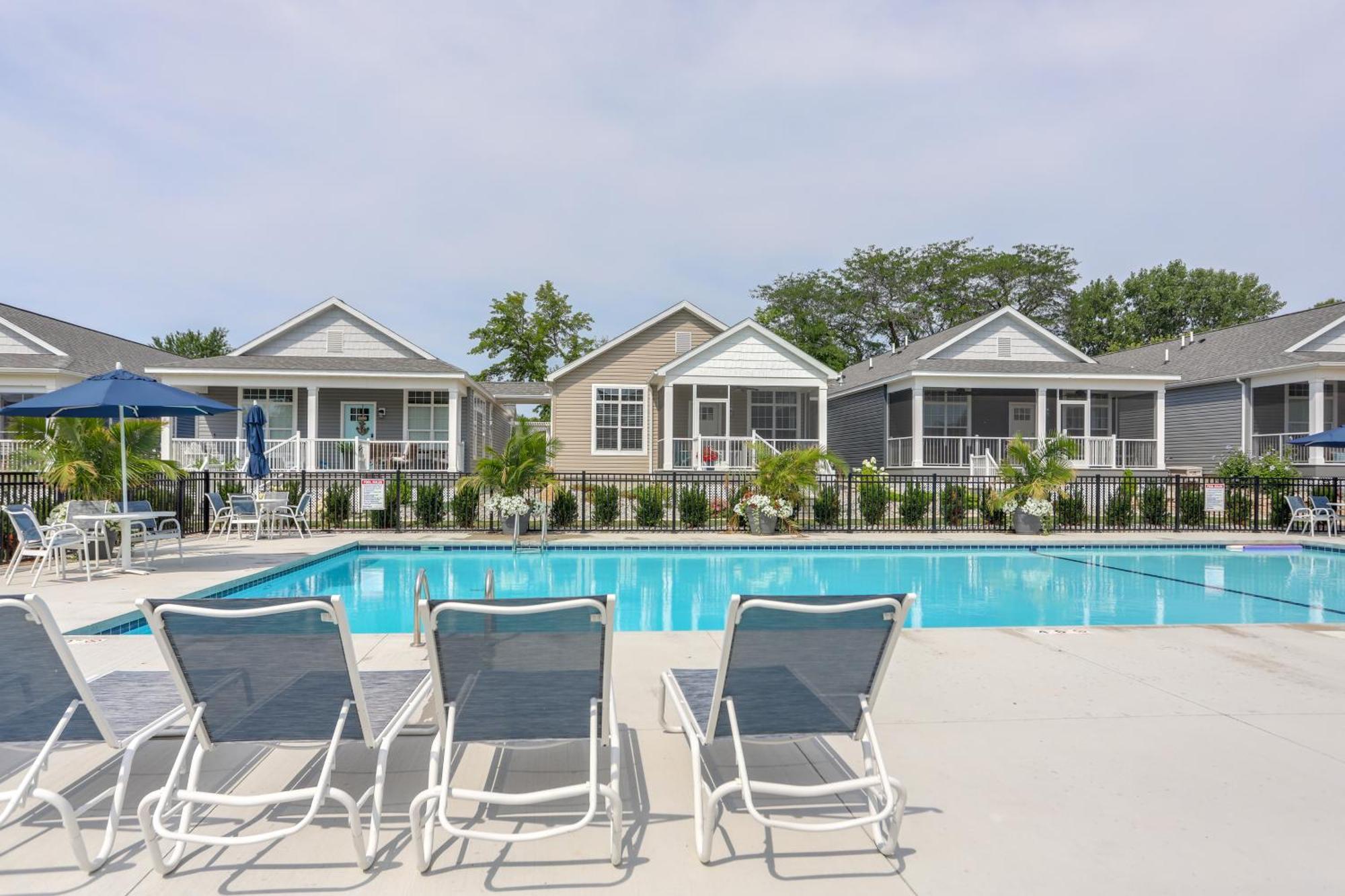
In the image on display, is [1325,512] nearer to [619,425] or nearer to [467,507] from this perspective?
[619,425]

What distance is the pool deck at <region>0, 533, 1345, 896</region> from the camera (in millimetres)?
2723

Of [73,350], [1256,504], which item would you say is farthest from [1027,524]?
[73,350]

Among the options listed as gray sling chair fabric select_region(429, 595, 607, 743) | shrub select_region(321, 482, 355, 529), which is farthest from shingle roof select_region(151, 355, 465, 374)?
gray sling chair fabric select_region(429, 595, 607, 743)

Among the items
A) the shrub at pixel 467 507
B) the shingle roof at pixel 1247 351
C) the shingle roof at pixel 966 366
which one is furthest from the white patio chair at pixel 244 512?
the shingle roof at pixel 1247 351

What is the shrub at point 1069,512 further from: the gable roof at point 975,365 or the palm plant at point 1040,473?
the gable roof at point 975,365

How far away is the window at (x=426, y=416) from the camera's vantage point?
2425cm

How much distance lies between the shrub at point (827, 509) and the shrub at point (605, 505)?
14.2ft

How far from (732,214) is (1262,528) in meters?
20.8

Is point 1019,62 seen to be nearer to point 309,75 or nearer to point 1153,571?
point 1153,571

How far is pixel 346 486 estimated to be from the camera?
1750 cm

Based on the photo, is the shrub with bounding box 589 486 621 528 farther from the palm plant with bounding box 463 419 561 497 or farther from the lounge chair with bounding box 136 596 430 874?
the lounge chair with bounding box 136 596 430 874

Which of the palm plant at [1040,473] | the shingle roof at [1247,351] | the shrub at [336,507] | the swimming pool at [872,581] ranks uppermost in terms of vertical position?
the shingle roof at [1247,351]

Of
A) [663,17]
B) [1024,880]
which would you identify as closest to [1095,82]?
[663,17]

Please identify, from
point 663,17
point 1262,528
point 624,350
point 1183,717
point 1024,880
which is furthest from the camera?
point 624,350
